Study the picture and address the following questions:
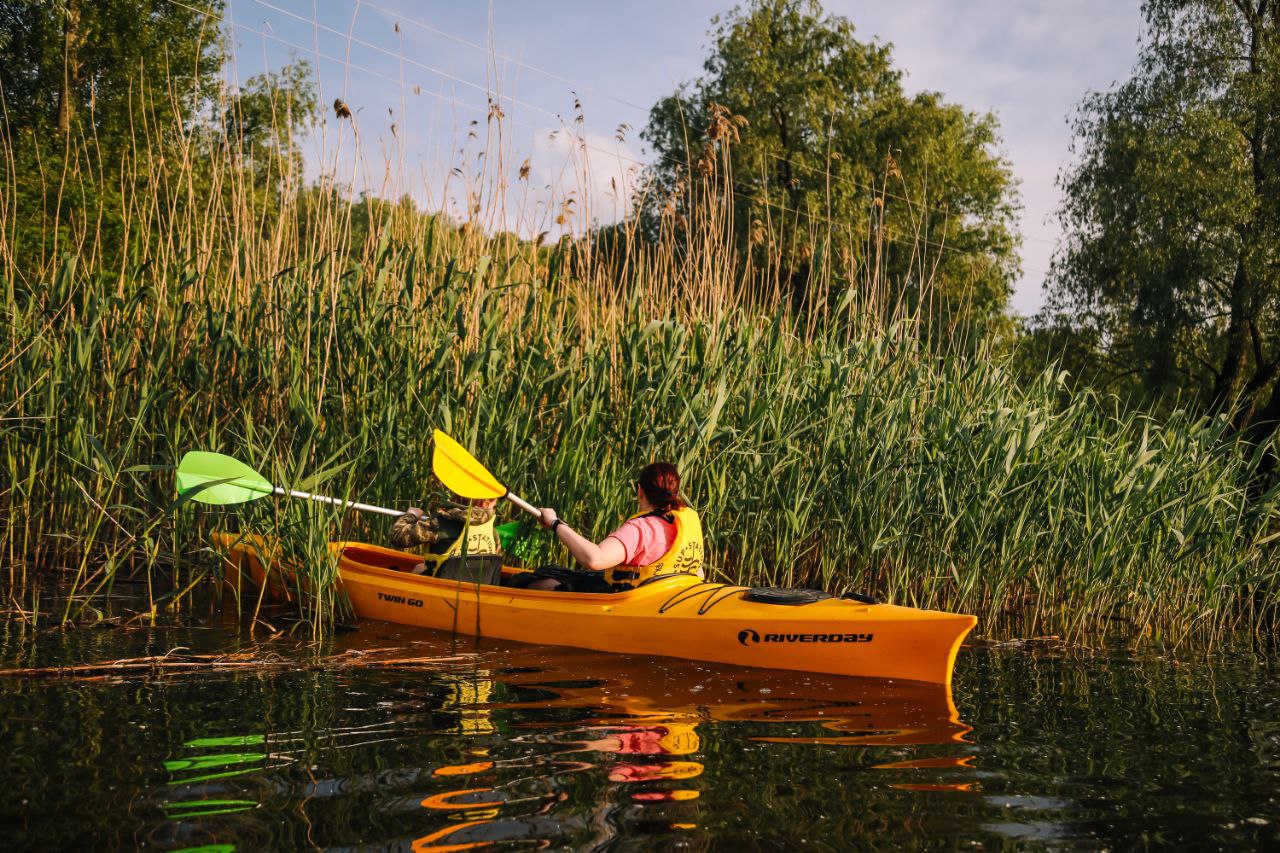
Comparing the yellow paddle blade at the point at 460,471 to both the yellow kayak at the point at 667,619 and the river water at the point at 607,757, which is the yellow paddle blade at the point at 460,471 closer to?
the yellow kayak at the point at 667,619

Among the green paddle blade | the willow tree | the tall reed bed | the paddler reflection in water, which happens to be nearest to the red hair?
the tall reed bed

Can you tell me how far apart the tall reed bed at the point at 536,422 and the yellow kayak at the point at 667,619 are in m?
0.38

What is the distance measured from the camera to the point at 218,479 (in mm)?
4254

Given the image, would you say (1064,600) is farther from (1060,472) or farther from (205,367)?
(205,367)

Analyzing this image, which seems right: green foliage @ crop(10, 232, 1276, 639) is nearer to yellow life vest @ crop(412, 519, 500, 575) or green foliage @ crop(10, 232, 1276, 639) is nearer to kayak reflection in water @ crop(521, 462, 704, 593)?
yellow life vest @ crop(412, 519, 500, 575)

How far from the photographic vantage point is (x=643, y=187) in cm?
603

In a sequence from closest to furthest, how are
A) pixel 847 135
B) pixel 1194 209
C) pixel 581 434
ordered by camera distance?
pixel 581 434 < pixel 1194 209 < pixel 847 135

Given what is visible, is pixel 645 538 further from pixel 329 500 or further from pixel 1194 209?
pixel 1194 209

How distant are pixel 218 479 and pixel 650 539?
1780mm

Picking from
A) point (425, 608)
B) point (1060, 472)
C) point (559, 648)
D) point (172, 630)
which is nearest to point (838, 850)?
point (559, 648)

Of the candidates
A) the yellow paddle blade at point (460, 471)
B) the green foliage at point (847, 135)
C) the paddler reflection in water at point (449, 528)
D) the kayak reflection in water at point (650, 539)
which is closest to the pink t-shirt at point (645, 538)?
the kayak reflection in water at point (650, 539)

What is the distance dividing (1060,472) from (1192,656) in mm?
1066

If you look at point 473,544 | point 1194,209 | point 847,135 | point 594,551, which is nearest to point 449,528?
point 473,544

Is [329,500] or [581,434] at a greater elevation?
[581,434]
